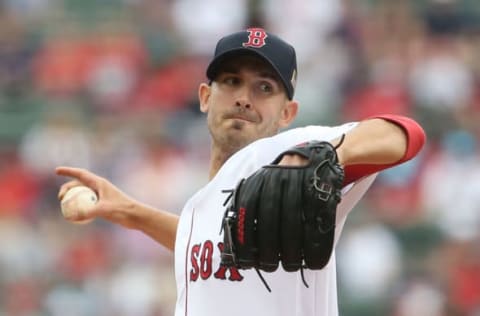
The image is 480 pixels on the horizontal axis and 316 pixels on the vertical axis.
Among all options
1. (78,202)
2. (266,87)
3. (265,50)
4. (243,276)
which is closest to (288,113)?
(266,87)

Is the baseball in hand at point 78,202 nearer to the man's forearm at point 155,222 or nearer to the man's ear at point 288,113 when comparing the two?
→ the man's forearm at point 155,222

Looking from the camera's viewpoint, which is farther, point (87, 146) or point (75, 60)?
point (75, 60)


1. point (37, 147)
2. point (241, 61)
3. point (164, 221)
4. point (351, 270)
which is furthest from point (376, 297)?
point (241, 61)

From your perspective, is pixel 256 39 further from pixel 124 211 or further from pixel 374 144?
pixel 124 211

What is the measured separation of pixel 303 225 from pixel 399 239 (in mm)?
5428

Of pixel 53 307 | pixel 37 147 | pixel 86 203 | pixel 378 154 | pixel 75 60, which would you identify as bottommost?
pixel 378 154

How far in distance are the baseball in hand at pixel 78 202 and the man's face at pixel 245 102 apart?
0.60 metres

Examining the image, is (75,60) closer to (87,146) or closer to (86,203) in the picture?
(87,146)

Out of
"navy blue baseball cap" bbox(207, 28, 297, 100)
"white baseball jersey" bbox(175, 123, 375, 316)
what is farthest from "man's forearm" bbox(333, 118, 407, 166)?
"navy blue baseball cap" bbox(207, 28, 297, 100)

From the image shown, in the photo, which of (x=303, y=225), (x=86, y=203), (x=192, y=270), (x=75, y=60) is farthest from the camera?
(x=75, y=60)

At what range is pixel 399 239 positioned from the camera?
7.68 meters

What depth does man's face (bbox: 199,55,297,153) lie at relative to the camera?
3.19 metres

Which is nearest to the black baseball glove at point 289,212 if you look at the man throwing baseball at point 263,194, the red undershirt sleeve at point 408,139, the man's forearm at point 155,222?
the man throwing baseball at point 263,194

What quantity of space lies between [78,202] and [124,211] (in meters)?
0.23
